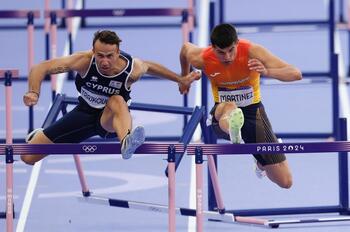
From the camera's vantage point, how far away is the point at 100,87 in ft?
33.1

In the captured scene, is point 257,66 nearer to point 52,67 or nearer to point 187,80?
point 187,80

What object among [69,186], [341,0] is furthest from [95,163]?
[341,0]

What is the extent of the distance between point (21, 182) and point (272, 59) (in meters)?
3.66

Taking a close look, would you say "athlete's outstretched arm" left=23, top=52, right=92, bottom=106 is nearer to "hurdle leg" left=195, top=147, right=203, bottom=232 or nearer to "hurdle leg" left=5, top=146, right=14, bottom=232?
"hurdle leg" left=5, top=146, right=14, bottom=232

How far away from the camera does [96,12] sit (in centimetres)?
1405

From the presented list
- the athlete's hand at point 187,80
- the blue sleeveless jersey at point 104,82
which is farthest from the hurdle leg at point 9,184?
the athlete's hand at point 187,80

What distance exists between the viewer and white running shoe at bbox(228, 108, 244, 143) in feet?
32.1

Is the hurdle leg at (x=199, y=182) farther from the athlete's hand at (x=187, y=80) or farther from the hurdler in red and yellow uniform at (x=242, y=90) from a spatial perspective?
the hurdler in red and yellow uniform at (x=242, y=90)

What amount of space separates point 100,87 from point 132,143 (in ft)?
3.60

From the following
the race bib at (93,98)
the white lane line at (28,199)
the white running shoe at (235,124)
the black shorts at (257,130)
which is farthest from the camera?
the white lane line at (28,199)

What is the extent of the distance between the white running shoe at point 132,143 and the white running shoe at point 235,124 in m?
0.91

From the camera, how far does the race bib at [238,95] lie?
10.5 metres

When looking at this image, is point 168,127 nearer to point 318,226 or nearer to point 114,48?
point 318,226

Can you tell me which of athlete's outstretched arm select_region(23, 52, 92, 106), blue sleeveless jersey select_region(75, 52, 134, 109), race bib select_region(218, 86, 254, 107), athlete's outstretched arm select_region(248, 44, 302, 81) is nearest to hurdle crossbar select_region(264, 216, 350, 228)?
race bib select_region(218, 86, 254, 107)
